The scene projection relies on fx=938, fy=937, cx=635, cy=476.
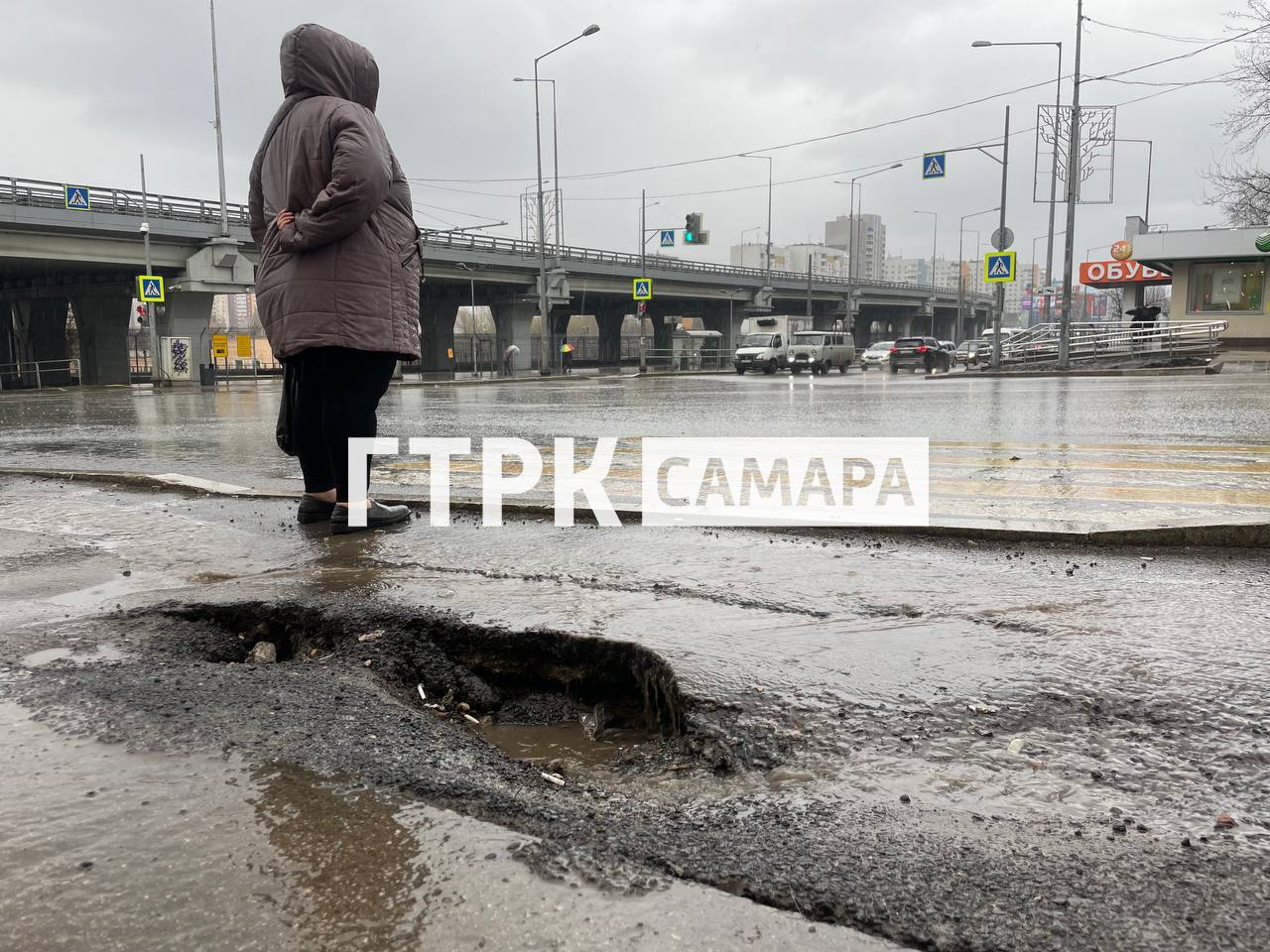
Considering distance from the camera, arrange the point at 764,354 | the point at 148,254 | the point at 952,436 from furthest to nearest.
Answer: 1. the point at 764,354
2. the point at 148,254
3. the point at 952,436

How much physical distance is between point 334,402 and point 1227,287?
40162 millimetres

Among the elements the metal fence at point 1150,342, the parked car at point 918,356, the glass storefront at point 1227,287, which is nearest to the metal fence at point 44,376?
the parked car at point 918,356

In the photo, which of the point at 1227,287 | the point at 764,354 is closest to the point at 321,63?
the point at 764,354

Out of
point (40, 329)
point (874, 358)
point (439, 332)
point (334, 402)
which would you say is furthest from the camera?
→ point (439, 332)

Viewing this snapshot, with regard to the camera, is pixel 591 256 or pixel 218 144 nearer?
pixel 218 144

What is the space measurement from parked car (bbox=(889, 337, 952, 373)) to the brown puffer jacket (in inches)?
1567

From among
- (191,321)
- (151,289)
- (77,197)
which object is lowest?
(191,321)

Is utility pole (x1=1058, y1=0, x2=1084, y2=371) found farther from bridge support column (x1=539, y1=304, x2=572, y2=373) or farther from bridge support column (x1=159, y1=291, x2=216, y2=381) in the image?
bridge support column (x1=159, y1=291, x2=216, y2=381)

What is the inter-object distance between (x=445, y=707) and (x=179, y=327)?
128 feet

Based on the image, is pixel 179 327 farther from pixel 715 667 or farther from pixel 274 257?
pixel 715 667

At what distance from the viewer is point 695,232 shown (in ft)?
140

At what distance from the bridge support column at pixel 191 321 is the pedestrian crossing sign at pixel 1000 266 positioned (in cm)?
2860

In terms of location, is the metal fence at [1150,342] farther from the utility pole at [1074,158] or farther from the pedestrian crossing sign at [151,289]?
the pedestrian crossing sign at [151,289]

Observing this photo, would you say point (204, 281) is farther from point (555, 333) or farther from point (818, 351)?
point (555, 333)
